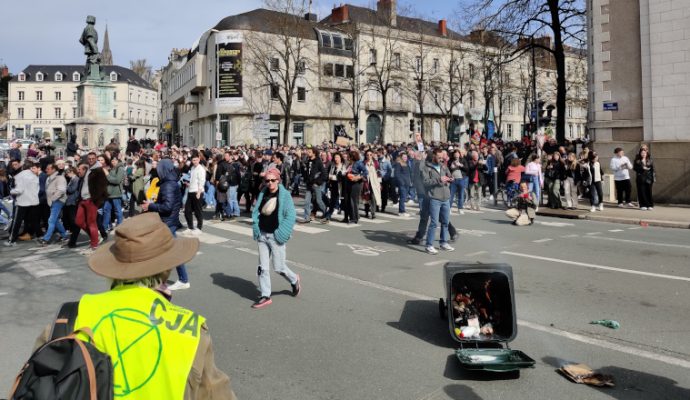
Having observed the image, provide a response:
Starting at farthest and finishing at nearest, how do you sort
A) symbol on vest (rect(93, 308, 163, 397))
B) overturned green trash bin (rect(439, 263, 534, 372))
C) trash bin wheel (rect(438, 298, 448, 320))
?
trash bin wheel (rect(438, 298, 448, 320)), overturned green trash bin (rect(439, 263, 534, 372)), symbol on vest (rect(93, 308, 163, 397))

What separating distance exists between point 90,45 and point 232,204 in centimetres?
2129

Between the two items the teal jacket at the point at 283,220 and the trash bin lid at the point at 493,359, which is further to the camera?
the teal jacket at the point at 283,220

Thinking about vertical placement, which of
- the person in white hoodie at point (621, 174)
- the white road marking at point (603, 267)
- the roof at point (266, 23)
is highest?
the roof at point (266, 23)

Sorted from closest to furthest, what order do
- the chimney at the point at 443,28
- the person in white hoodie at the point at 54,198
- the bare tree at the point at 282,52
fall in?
the person in white hoodie at the point at 54,198 < the bare tree at the point at 282,52 < the chimney at the point at 443,28

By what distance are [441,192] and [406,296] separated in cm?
355

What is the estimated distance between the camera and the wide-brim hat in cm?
229

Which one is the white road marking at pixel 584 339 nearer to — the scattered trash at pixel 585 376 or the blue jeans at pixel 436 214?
the scattered trash at pixel 585 376

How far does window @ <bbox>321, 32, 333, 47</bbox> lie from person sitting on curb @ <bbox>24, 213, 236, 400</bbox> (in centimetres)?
5486

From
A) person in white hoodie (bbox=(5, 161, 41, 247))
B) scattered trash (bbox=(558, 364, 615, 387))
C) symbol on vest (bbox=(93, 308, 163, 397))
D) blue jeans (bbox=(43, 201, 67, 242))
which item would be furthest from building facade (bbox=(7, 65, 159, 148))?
symbol on vest (bbox=(93, 308, 163, 397))

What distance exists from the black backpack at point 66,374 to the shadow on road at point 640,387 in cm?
381

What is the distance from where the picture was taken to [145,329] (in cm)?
207

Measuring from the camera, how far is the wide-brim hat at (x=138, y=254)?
229 centimetres

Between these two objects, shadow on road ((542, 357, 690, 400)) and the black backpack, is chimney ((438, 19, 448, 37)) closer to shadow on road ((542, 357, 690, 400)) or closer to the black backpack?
shadow on road ((542, 357, 690, 400))

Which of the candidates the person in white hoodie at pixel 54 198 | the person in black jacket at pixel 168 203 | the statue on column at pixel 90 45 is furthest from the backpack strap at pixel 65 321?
the statue on column at pixel 90 45
